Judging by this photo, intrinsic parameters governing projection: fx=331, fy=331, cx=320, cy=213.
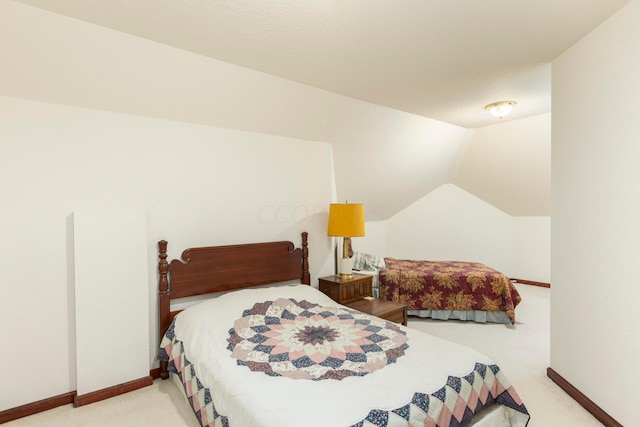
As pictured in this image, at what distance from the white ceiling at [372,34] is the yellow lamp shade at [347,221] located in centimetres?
112

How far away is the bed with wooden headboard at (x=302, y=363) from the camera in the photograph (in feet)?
4.50

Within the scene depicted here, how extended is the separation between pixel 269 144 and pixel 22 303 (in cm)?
217

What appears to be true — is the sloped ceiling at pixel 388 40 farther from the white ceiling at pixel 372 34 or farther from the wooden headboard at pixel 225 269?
the wooden headboard at pixel 225 269

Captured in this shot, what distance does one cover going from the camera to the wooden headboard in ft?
8.38

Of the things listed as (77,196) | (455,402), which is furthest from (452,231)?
(77,196)

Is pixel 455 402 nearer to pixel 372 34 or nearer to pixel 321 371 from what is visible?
pixel 321 371

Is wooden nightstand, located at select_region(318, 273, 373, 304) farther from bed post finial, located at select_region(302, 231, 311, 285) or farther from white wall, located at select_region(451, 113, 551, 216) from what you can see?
white wall, located at select_region(451, 113, 551, 216)

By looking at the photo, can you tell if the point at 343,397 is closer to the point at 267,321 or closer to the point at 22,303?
the point at 267,321

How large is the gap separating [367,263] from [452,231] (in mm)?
2255

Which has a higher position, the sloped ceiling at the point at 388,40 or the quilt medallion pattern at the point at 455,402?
the sloped ceiling at the point at 388,40

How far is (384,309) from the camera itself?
305cm

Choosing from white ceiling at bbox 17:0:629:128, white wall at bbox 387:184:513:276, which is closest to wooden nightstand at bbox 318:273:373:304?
white ceiling at bbox 17:0:629:128

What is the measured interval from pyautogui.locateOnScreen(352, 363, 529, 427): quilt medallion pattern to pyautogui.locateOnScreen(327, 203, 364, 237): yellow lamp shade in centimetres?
173

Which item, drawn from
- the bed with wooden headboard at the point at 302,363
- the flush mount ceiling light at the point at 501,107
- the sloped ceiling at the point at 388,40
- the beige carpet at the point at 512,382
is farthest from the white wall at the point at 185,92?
the beige carpet at the point at 512,382
